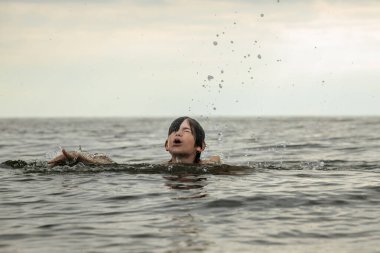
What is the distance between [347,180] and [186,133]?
2893 mm

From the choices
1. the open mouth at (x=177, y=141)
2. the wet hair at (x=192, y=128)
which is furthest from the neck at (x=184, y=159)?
the open mouth at (x=177, y=141)

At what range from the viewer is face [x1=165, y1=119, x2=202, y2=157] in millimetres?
11023

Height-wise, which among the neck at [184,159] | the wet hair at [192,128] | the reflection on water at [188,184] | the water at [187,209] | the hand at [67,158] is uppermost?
the wet hair at [192,128]

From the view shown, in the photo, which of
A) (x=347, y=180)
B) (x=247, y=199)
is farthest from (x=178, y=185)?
(x=347, y=180)

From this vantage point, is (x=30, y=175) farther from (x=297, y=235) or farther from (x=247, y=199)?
(x=297, y=235)

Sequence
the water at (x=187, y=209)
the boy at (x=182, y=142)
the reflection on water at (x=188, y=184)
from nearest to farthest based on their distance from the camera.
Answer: the water at (x=187, y=209) < the reflection on water at (x=188, y=184) < the boy at (x=182, y=142)

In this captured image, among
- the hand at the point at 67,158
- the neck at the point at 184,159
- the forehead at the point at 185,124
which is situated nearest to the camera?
the hand at the point at 67,158

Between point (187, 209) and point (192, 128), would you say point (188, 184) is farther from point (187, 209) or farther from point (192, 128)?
point (187, 209)

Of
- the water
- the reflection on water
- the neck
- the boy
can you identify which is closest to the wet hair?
the boy

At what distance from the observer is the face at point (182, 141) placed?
434 inches

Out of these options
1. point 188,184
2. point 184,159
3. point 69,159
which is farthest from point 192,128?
point 69,159

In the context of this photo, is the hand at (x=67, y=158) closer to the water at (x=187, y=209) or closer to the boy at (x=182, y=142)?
the boy at (x=182, y=142)

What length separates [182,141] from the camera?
11.1 metres

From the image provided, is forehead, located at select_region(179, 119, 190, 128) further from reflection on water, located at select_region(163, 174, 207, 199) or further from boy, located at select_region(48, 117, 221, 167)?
reflection on water, located at select_region(163, 174, 207, 199)
